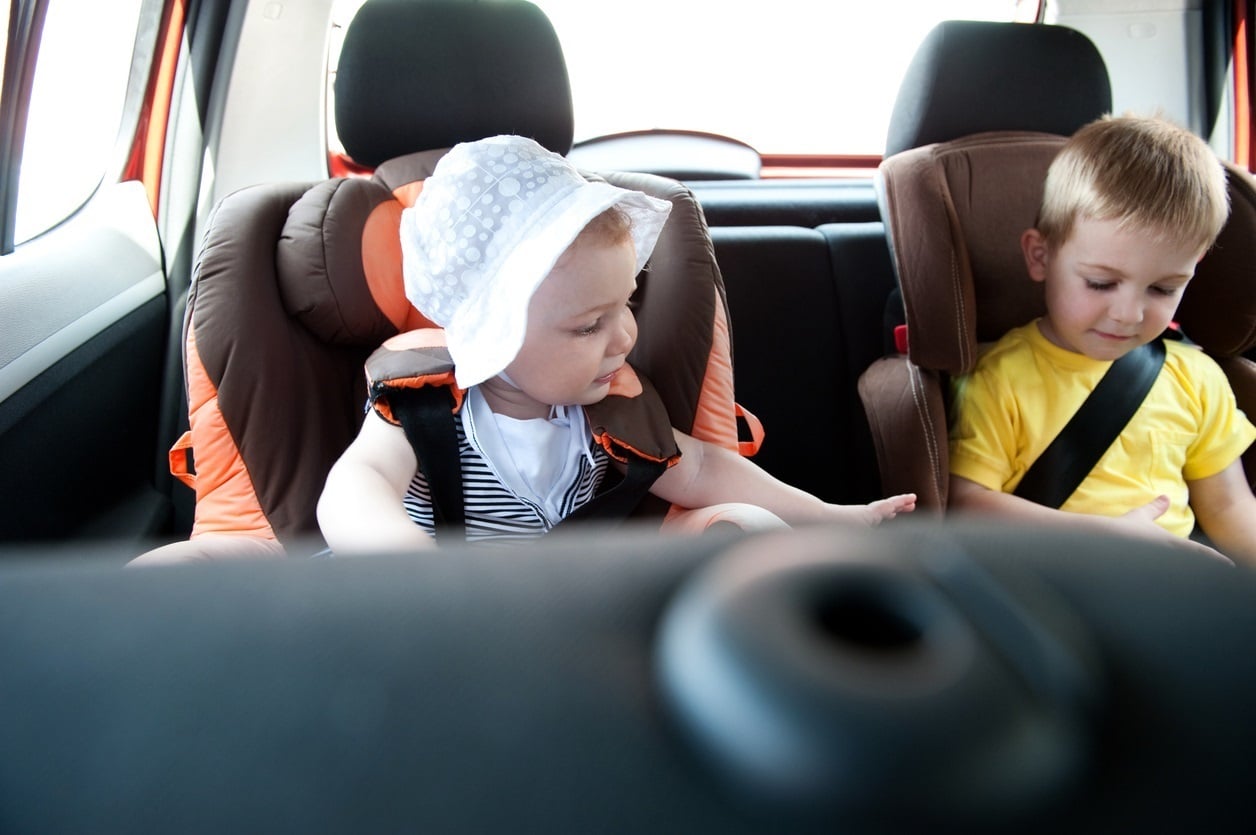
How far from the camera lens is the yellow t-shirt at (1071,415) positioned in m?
1.68

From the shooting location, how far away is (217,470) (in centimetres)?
137

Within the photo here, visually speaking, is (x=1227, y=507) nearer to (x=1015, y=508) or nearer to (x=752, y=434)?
(x=1015, y=508)

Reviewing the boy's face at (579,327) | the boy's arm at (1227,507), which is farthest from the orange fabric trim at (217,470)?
the boy's arm at (1227,507)

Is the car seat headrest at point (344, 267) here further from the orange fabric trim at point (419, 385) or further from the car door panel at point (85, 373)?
the car door panel at point (85, 373)

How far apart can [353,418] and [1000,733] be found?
4.46ft

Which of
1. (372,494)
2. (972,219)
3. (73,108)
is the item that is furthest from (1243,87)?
(73,108)

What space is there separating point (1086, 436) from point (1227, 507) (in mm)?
310

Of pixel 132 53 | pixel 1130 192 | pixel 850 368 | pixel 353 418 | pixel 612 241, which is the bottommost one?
pixel 850 368

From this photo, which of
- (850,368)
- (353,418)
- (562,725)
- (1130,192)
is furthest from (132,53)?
(562,725)

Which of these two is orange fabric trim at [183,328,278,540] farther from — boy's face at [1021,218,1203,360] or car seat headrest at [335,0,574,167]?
boy's face at [1021,218,1203,360]

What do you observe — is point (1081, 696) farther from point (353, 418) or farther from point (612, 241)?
point (353, 418)

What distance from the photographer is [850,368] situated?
2.07m

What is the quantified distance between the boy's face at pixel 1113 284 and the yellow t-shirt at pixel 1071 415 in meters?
0.07

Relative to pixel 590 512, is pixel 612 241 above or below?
above
